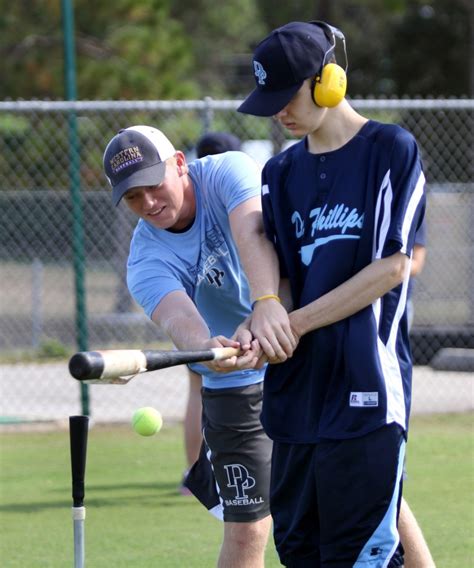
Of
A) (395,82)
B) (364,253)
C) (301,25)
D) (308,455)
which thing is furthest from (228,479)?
(395,82)

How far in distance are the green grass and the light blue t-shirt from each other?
5.76 feet

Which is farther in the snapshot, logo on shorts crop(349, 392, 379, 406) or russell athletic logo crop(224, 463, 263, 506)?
russell athletic logo crop(224, 463, 263, 506)

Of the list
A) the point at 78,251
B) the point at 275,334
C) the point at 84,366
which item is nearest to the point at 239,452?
the point at 275,334

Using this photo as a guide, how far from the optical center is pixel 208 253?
4617 millimetres

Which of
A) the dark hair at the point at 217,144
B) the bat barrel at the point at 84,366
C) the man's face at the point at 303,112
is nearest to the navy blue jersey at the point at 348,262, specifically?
the man's face at the point at 303,112

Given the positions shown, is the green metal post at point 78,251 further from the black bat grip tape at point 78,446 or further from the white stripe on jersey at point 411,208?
the white stripe on jersey at point 411,208

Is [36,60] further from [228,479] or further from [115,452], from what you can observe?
[228,479]

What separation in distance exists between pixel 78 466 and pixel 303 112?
Answer: 137cm

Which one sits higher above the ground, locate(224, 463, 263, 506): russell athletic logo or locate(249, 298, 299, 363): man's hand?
locate(249, 298, 299, 363): man's hand

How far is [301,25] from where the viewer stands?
3789 mm

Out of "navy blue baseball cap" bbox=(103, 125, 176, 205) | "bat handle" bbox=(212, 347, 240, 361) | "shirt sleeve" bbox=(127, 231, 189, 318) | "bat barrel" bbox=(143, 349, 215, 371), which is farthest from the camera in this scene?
"shirt sleeve" bbox=(127, 231, 189, 318)

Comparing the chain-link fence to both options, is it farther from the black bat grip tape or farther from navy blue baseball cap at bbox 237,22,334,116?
navy blue baseball cap at bbox 237,22,334,116

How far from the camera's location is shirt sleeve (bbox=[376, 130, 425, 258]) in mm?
3643

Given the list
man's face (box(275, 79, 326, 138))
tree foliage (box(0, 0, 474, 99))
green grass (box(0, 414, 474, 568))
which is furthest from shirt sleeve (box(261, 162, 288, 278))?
tree foliage (box(0, 0, 474, 99))
